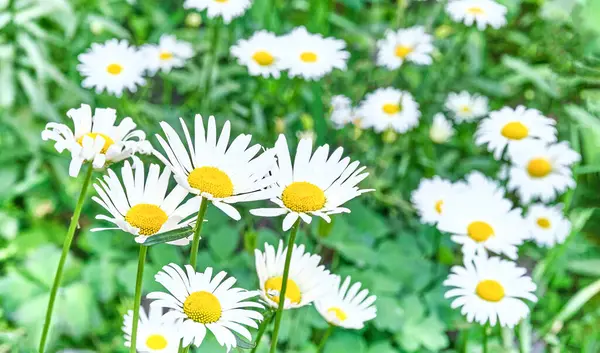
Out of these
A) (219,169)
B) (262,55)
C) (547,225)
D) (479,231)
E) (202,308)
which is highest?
(262,55)

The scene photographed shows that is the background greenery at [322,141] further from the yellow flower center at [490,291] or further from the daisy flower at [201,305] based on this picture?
the daisy flower at [201,305]

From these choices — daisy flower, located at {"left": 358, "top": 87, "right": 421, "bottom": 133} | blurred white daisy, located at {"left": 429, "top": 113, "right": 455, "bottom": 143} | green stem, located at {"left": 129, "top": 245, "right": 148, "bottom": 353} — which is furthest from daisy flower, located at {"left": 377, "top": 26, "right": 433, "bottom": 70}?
green stem, located at {"left": 129, "top": 245, "right": 148, "bottom": 353}

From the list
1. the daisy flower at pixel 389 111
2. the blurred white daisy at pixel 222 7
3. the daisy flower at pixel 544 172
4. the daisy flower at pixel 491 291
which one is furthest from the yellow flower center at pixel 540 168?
the blurred white daisy at pixel 222 7

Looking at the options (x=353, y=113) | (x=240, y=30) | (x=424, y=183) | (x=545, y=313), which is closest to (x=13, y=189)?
(x=240, y=30)

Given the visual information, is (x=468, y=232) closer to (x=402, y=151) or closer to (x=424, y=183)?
(x=424, y=183)

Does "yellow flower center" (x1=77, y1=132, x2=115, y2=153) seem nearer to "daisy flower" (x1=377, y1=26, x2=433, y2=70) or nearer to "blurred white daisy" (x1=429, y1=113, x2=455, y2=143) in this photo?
"daisy flower" (x1=377, y1=26, x2=433, y2=70)

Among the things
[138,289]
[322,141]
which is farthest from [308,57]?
[138,289]

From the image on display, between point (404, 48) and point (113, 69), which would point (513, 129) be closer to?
point (404, 48)
